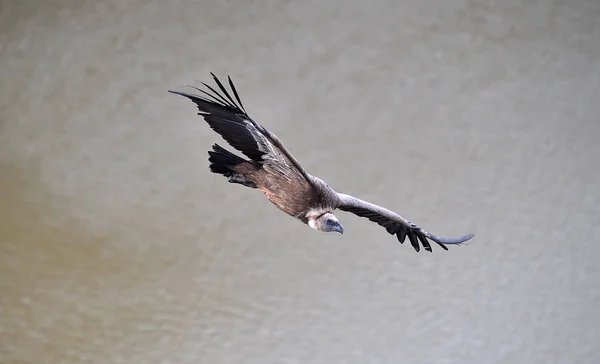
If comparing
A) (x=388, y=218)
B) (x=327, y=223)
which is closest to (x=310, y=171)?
(x=388, y=218)

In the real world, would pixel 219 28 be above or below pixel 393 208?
above

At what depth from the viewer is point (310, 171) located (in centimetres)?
446

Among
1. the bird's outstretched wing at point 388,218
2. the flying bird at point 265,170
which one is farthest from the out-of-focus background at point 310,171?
the flying bird at point 265,170

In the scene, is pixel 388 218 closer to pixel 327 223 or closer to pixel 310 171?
pixel 327 223

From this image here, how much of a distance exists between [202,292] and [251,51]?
4.66ft

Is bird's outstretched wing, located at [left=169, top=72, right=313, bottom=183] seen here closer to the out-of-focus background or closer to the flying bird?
the flying bird

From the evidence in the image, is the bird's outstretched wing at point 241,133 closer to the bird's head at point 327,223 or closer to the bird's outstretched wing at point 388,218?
the bird's head at point 327,223

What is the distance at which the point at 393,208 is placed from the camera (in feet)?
14.9

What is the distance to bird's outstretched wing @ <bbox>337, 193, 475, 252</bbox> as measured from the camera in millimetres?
1939

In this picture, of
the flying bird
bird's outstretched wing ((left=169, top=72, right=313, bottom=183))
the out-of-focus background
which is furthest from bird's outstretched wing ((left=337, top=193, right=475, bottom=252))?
the out-of-focus background

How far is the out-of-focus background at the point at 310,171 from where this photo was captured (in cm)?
420

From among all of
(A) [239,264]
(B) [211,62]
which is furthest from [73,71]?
(A) [239,264]

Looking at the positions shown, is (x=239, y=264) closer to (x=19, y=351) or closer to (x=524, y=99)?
(x=19, y=351)

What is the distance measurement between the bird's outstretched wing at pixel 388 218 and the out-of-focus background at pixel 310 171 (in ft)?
7.38
